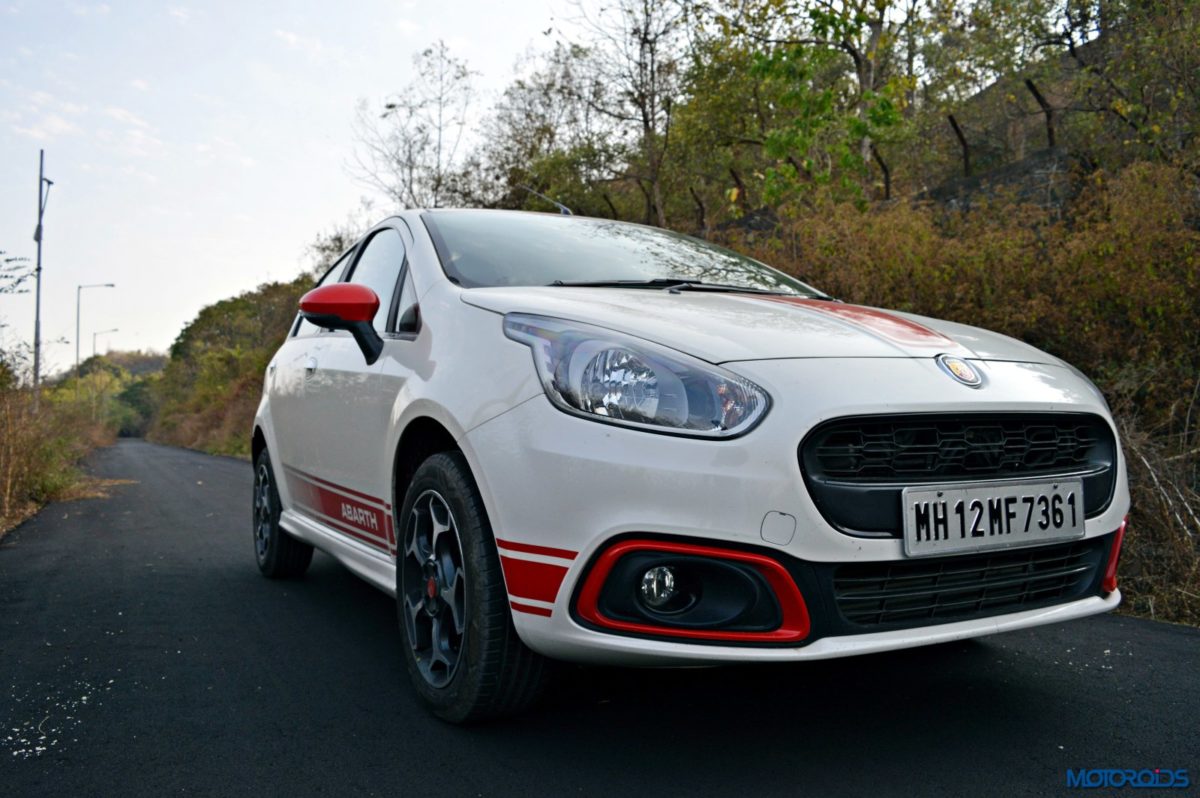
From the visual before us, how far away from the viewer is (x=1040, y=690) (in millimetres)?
Answer: 2973

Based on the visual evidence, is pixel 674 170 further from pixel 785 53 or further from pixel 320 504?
pixel 320 504

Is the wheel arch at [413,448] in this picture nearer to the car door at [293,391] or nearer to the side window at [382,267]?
the side window at [382,267]

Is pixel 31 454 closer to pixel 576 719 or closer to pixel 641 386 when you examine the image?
pixel 576 719

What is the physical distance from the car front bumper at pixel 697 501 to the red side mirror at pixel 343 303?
1034mm

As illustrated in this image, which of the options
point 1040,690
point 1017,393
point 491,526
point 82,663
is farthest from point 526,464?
point 82,663

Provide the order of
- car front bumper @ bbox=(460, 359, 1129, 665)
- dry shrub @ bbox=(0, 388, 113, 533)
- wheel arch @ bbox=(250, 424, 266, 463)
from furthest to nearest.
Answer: dry shrub @ bbox=(0, 388, 113, 533) → wheel arch @ bbox=(250, 424, 266, 463) → car front bumper @ bbox=(460, 359, 1129, 665)

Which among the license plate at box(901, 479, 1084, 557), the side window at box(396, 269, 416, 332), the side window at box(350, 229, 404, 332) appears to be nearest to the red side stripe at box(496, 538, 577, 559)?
the license plate at box(901, 479, 1084, 557)

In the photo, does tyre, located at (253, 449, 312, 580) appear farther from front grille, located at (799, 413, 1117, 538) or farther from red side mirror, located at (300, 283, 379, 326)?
front grille, located at (799, 413, 1117, 538)

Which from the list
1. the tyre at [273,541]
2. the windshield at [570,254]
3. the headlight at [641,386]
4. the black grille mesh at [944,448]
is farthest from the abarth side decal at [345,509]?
the black grille mesh at [944,448]

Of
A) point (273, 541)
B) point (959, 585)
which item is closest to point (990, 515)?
point (959, 585)

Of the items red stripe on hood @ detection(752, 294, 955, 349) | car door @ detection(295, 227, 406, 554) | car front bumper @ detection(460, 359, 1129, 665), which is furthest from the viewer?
car door @ detection(295, 227, 406, 554)

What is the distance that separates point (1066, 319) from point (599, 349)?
5.07 meters

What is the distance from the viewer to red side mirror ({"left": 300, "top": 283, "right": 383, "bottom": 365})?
322 cm

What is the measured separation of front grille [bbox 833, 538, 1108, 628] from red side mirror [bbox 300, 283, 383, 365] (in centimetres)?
180
